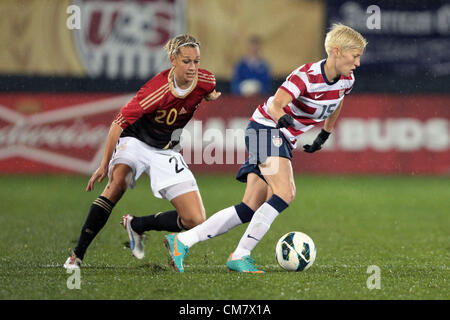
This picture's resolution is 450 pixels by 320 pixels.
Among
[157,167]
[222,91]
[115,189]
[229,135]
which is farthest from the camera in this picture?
[222,91]

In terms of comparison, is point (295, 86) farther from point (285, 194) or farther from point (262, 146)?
point (285, 194)

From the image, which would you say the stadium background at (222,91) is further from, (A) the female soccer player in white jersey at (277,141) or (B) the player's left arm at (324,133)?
(A) the female soccer player in white jersey at (277,141)

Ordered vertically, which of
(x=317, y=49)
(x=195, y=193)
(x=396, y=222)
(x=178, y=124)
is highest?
(x=317, y=49)

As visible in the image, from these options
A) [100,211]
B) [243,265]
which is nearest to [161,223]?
[100,211]

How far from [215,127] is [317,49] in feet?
15.8

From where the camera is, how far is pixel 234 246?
6.43 m

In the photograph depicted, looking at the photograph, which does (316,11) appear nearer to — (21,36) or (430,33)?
(430,33)

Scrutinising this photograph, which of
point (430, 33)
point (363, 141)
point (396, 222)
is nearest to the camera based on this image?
point (396, 222)

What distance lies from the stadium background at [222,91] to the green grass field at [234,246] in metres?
0.09

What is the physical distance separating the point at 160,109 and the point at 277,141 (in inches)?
33.0

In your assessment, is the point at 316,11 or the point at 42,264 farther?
the point at 316,11

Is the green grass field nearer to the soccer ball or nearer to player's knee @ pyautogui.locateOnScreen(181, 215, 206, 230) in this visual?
Result: the soccer ball

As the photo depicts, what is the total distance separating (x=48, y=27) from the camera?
15570 millimetres

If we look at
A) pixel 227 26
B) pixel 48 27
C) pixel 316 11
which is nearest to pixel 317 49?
pixel 316 11
